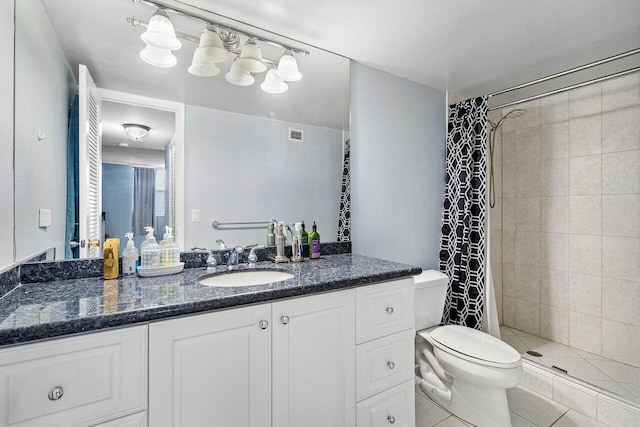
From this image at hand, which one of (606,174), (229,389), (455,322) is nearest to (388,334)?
(229,389)

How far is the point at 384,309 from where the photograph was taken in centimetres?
140

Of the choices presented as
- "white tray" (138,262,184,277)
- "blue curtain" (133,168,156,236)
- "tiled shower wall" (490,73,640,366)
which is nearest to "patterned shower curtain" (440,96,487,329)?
"tiled shower wall" (490,73,640,366)

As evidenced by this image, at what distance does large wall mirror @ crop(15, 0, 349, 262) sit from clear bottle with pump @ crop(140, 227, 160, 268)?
103 mm

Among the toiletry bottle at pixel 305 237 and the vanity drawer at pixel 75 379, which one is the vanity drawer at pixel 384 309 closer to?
the toiletry bottle at pixel 305 237

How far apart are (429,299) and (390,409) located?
81cm

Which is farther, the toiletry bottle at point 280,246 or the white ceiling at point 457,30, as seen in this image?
the toiletry bottle at point 280,246

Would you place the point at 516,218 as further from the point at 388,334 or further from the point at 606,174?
the point at 388,334

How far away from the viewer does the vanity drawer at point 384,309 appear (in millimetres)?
1325

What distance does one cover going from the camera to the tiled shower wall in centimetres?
216

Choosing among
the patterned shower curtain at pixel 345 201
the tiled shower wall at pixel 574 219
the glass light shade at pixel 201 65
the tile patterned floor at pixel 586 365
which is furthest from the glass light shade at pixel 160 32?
the tile patterned floor at pixel 586 365

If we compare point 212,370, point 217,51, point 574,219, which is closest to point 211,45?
point 217,51

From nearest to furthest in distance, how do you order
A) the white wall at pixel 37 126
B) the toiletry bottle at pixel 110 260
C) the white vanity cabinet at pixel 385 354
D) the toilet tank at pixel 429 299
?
the white wall at pixel 37 126, the toiletry bottle at pixel 110 260, the white vanity cabinet at pixel 385 354, the toilet tank at pixel 429 299

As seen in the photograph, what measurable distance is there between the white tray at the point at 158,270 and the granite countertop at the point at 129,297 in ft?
0.07

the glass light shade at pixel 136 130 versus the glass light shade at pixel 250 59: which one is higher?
the glass light shade at pixel 250 59
